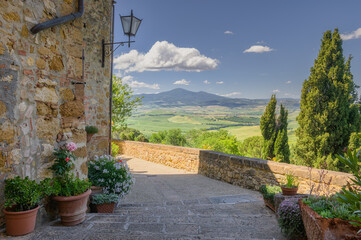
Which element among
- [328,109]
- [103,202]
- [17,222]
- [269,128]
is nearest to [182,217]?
[103,202]

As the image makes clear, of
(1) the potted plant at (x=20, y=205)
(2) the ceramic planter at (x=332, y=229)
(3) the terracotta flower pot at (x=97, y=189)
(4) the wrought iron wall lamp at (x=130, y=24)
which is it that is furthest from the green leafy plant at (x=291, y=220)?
(4) the wrought iron wall lamp at (x=130, y=24)

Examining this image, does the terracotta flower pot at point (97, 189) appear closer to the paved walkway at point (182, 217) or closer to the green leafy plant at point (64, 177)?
the paved walkway at point (182, 217)

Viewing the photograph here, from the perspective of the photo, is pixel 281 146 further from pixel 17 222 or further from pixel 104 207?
pixel 17 222

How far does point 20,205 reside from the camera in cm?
218

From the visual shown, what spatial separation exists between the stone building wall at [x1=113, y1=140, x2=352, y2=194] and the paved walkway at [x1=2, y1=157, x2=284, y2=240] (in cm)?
35

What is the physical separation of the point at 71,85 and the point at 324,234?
2.99m

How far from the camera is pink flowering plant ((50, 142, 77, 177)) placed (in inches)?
104

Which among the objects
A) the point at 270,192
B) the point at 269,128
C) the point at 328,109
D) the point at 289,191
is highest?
the point at 328,109

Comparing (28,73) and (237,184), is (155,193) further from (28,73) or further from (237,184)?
(28,73)

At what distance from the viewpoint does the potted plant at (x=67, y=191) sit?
2551mm

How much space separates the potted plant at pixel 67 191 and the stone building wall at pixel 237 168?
2588 millimetres

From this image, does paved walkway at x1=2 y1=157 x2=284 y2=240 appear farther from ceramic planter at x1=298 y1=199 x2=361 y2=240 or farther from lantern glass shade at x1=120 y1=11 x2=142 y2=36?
lantern glass shade at x1=120 y1=11 x2=142 y2=36

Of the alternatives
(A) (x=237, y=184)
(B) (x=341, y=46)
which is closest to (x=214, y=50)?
(B) (x=341, y=46)

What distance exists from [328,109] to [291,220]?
9350mm
